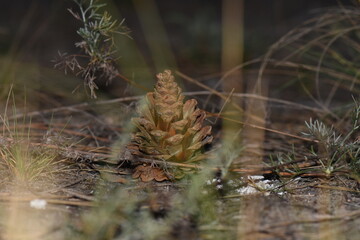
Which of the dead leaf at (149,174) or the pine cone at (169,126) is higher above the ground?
the pine cone at (169,126)

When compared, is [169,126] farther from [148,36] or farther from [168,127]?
[148,36]

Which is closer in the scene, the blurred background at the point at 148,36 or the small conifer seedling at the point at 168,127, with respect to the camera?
the small conifer seedling at the point at 168,127

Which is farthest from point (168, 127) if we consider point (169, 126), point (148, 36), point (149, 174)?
point (148, 36)

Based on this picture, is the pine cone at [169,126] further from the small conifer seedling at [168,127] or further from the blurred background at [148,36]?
the blurred background at [148,36]

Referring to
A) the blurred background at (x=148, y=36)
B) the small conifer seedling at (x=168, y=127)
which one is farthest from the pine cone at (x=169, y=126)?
the blurred background at (x=148, y=36)

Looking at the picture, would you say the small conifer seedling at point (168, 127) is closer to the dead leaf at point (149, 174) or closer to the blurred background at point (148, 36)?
the dead leaf at point (149, 174)

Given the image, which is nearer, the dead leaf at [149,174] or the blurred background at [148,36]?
the dead leaf at [149,174]

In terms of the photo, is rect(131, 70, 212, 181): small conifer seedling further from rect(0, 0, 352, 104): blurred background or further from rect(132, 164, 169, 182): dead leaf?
rect(0, 0, 352, 104): blurred background

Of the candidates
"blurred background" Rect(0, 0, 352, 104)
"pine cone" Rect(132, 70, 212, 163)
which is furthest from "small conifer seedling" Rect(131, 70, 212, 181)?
"blurred background" Rect(0, 0, 352, 104)
